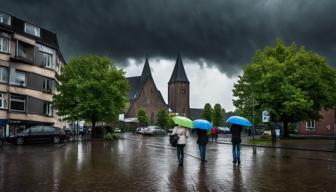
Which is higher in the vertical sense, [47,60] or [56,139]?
[47,60]

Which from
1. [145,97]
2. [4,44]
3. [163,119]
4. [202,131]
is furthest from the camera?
[145,97]

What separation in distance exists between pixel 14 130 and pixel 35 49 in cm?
923

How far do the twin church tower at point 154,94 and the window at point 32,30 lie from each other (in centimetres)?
7317

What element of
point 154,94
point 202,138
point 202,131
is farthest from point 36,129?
point 154,94

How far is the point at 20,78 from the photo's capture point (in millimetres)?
39781

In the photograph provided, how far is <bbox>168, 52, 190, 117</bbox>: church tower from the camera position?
4975 inches

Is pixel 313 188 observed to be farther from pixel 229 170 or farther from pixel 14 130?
pixel 14 130

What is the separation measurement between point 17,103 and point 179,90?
298 feet

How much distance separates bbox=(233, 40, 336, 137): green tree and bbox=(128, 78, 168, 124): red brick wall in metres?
74.6

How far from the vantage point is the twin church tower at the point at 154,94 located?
120 meters

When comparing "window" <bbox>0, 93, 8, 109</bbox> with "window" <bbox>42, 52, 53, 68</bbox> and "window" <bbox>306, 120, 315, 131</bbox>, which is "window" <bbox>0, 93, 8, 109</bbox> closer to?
"window" <bbox>42, 52, 53, 68</bbox>

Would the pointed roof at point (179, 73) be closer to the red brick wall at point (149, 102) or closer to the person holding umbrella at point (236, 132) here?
the red brick wall at point (149, 102)

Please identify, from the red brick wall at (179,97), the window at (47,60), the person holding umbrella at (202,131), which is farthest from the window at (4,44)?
the red brick wall at (179,97)

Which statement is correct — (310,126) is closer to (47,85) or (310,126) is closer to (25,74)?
(47,85)
